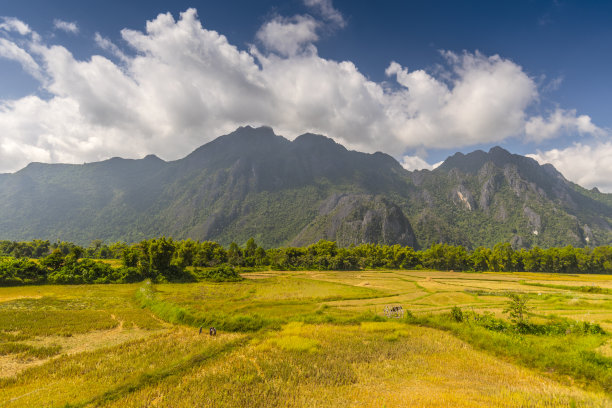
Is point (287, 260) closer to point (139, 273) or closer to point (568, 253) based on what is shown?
point (139, 273)

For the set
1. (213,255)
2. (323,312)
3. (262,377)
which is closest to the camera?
(262,377)

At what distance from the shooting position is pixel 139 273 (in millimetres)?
Answer: 57094

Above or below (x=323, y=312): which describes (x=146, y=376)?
above

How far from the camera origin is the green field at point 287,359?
12883 mm

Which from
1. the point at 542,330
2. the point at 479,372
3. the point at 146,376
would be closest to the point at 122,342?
the point at 146,376

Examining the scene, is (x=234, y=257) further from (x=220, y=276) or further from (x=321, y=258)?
(x=321, y=258)

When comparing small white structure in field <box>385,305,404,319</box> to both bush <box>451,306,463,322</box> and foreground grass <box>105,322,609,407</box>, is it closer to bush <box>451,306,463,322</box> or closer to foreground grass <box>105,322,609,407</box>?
bush <box>451,306,463,322</box>

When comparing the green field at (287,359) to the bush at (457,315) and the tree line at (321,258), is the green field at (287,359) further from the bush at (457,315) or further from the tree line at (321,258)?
the tree line at (321,258)

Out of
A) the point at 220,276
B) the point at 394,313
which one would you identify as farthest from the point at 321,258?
the point at 394,313

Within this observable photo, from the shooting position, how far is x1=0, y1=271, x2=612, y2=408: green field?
42.3ft

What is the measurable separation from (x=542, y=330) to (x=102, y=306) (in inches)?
1930

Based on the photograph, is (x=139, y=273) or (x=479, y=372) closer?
(x=479, y=372)

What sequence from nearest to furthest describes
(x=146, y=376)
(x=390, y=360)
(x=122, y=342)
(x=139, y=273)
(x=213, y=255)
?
(x=146, y=376) → (x=390, y=360) → (x=122, y=342) → (x=139, y=273) → (x=213, y=255)

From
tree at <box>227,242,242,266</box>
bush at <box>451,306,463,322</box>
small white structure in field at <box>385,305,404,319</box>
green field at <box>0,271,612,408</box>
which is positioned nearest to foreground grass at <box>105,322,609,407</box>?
green field at <box>0,271,612,408</box>
